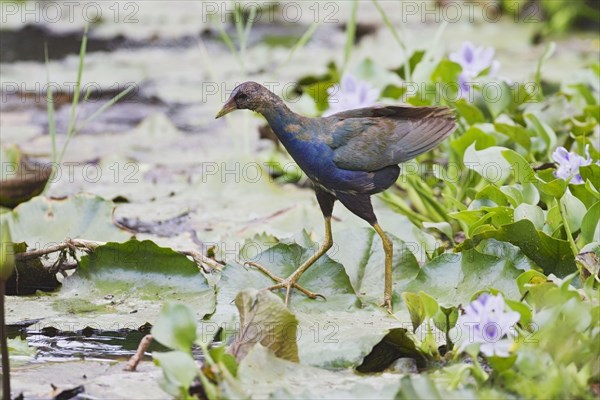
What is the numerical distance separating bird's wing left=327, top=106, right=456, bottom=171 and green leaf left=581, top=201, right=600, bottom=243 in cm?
45

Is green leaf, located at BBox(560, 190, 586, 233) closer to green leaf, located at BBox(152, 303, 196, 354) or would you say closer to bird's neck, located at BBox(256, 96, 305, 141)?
bird's neck, located at BBox(256, 96, 305, 141)

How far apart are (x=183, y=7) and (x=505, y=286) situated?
634 cm

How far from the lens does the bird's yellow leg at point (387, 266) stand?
2668 millimetres

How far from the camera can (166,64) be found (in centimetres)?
671

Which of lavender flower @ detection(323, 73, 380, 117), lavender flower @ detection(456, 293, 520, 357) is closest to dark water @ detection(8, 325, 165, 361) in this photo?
lavender flower @ detection(456, 293, 520, 357)

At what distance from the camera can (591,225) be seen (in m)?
2.75

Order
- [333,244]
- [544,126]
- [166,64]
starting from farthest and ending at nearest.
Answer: [166,64], [544,126], [333,244]

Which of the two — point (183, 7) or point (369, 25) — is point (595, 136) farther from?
point (183, 7)

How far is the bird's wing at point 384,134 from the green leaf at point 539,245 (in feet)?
1.03

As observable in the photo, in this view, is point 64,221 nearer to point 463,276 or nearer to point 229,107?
point 229,107

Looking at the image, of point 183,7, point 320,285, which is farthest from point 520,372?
point 183,7

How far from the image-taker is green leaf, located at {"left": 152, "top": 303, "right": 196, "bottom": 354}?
202 centimetres

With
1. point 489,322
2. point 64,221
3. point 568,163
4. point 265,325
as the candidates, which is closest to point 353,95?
point 568,163

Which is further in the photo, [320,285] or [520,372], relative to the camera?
[320,285]
